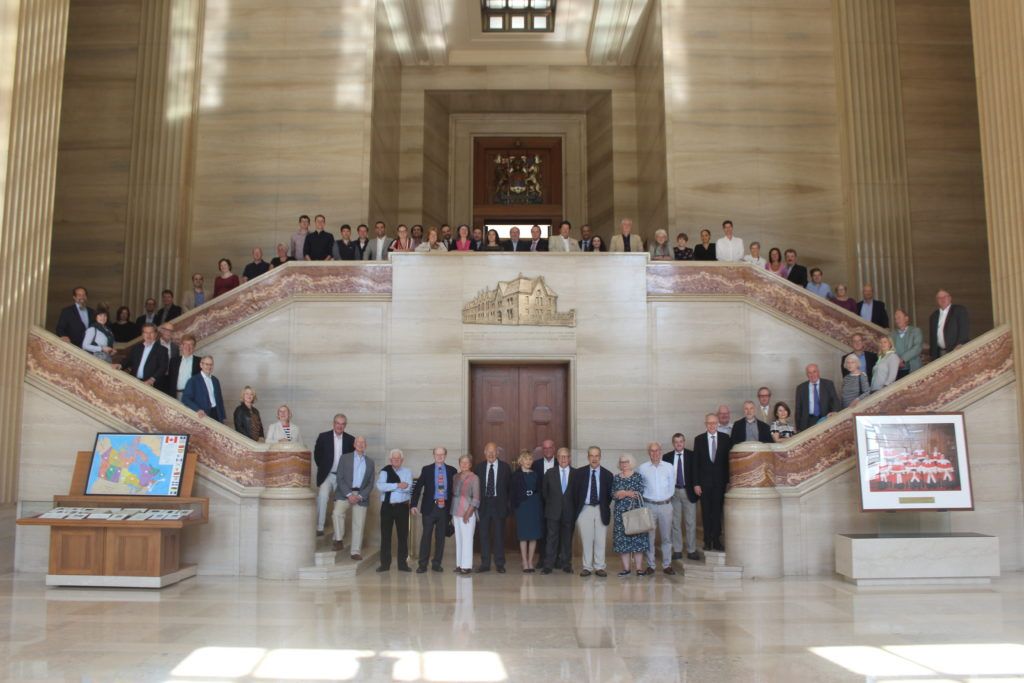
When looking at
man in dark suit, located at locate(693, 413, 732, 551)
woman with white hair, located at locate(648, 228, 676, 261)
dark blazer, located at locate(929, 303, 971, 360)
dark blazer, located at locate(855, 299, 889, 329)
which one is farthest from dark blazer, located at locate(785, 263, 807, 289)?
man in dark suit, located at locate(693, 413, 732, 551)

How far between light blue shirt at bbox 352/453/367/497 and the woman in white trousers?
1214 mm

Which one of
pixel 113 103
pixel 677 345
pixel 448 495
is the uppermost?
pixel 113 103

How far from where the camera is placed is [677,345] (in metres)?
14.1

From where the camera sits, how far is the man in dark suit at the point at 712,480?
1141 cm

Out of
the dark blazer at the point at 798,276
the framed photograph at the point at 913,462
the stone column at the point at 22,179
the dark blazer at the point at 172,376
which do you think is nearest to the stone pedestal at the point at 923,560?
the framed photograph at the point at 913,462

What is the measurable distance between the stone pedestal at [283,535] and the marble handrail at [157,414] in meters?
0.20

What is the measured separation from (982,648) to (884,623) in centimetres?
107

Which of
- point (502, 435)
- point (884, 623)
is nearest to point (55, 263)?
point (502, 435)

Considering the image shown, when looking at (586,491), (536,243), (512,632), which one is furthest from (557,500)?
(536,243)

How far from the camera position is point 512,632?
25.3 feet

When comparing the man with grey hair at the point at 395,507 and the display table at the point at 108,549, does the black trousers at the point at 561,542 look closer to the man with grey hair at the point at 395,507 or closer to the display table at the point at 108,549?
the man with grey hair at the point at 395,507

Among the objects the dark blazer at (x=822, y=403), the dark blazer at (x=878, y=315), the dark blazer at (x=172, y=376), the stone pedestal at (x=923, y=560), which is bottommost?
the stone pedestal at (x=923, y=560)

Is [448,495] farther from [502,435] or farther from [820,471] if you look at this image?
[820,471]

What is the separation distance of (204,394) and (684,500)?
20.9 feet
